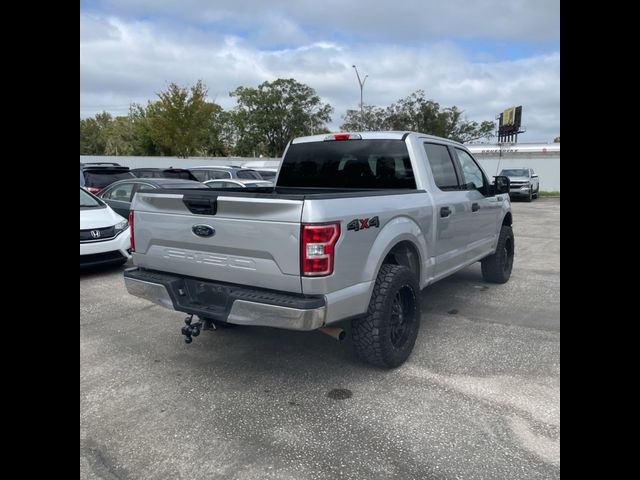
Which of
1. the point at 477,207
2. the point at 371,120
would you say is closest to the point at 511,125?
the point at 371,120

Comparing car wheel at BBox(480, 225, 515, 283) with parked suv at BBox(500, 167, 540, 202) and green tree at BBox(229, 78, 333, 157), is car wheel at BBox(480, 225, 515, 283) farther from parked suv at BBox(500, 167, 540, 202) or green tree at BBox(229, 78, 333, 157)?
green tree at BBox(229, 78, 333, 157)

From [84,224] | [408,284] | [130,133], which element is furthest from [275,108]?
[408,284]

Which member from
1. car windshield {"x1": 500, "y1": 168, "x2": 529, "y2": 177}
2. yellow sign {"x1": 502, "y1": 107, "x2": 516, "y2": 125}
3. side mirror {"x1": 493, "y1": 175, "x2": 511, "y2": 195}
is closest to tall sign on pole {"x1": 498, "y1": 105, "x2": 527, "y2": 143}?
yellow sign {"x1": 502, "y1": 107, "x2": 516, "y2": 125}

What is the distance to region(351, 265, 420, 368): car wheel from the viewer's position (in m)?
3.60

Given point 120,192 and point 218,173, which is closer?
→ point 120,192

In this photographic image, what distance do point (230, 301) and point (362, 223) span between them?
106cm

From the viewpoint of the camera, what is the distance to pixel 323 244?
306 centimetres

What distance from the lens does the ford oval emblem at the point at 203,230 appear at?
343cm

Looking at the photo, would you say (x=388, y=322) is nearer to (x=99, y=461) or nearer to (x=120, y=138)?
(x=99, y=461)

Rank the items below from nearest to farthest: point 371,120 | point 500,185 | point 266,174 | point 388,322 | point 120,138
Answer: point 388,322, point 500,185, point 266,174, point 371,120, point 120,138

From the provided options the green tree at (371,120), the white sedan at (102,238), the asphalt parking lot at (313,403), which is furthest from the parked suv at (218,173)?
the green tree at (371,120)
